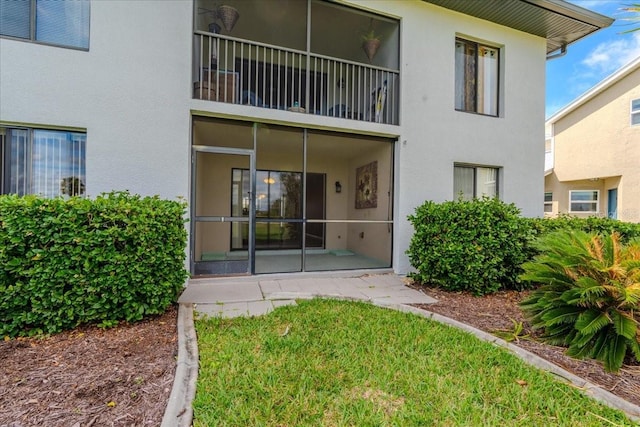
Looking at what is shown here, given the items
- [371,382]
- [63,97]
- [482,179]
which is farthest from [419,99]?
[63,97]

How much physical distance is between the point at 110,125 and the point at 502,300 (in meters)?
6.79

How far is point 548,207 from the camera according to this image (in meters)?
16.2

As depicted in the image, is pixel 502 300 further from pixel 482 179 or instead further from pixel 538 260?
pixel 482 179

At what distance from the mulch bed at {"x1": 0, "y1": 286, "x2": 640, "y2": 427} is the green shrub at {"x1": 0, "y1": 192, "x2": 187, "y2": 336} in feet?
0.75

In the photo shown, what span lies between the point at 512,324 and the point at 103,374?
4.39m

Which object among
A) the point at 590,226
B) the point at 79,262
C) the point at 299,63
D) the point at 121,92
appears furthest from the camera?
the point at 299,63

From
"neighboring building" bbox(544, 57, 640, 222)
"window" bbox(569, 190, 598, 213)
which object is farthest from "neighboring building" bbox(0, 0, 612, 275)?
"window" bbox(569, 190, 598, 213)

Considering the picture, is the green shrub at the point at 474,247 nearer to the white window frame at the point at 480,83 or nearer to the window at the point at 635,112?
the white window frame at the point at 480,83

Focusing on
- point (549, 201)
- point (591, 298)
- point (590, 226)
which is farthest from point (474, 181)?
point (549, 201)

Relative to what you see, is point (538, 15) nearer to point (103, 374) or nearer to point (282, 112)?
point (282, 112)

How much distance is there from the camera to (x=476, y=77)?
715cm

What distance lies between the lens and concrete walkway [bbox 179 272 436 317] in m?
4.12

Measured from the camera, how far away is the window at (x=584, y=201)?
1437 cm

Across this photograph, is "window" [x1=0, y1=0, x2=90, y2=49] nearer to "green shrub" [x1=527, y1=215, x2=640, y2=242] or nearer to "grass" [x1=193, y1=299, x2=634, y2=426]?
"grass" [x1=193, y1=299, x2=634, y2=426]
